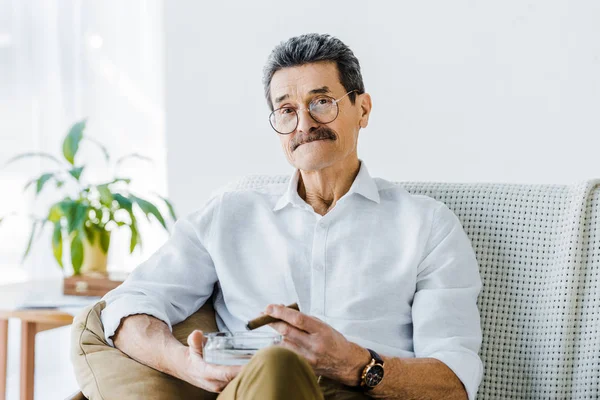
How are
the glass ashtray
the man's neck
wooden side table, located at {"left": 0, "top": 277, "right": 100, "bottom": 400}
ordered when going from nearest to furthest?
the glass ashtray, the man's neck, wooden side table, located at {"left": 0, "top": 277, "right": 100, "bottom": 400}

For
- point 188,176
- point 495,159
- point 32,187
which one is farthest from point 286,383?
point 32,187

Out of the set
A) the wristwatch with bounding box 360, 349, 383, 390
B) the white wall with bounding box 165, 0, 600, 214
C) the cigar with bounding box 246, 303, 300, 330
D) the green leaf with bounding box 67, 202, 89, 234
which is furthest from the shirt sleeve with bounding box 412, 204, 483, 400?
the green leaf with bounding box 67, 202, 89, 234

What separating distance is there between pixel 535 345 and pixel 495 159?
2.79 feet

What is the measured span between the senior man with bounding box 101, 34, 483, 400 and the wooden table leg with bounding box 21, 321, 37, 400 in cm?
71

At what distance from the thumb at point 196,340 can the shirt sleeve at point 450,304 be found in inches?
17.3

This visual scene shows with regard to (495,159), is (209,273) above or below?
below

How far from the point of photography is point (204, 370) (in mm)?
1153

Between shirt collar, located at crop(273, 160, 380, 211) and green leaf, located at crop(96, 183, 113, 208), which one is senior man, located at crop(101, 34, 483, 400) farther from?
green leaf, located at crop(96, 183, 113, 208)

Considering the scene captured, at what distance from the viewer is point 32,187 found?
2.84 meters

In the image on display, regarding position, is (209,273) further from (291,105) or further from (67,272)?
(67,272)

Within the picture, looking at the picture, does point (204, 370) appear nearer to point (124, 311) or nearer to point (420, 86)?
point (124, 311)

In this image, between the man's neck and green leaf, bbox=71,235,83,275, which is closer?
the man's neck

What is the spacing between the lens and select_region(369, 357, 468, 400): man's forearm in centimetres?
123

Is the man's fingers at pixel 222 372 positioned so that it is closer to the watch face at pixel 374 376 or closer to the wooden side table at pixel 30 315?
the watch face at pixel 374 376
